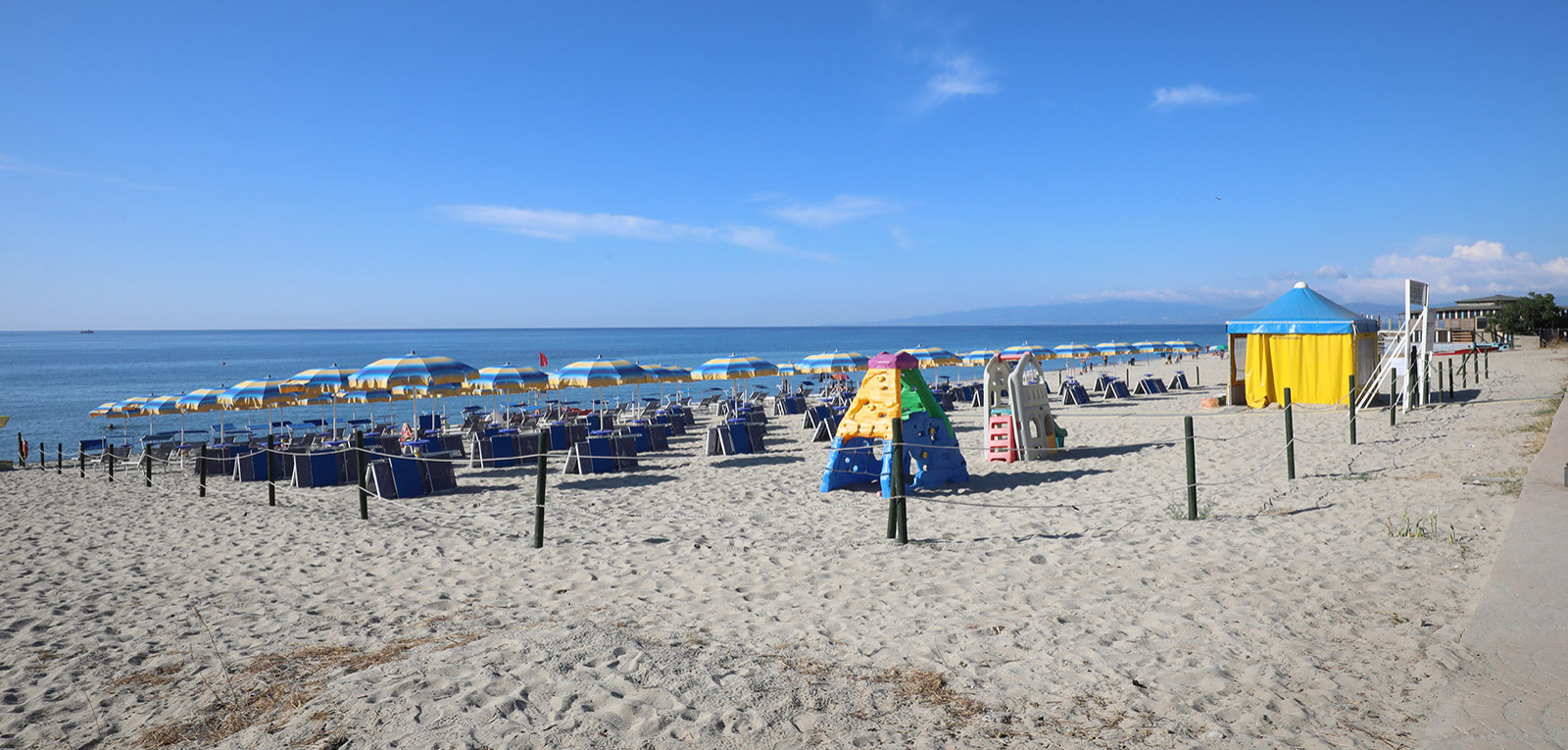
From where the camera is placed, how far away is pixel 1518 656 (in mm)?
3816

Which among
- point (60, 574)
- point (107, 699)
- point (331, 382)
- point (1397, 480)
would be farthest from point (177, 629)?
point (331, 382)

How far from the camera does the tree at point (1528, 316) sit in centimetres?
4141

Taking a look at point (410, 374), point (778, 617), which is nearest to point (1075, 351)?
point (410, 374)

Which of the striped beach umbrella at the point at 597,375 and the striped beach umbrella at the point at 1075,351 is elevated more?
the striped beach umbrella at the point at 597,375

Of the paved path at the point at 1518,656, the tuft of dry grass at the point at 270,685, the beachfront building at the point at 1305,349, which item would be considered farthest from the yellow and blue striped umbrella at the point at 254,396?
the beachfront building at the point at 1305,349

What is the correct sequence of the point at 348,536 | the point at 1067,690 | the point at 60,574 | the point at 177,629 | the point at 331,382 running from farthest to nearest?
the point at 331,382
the point at 348,536
the point at 60,574
the point at 177,629
the point at 1067,690

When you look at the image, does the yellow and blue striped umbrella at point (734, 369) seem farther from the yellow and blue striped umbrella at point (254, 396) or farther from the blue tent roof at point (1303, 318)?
the blue tent roof at point (1303, 318)

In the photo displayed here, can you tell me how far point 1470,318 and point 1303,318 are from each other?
140 ft

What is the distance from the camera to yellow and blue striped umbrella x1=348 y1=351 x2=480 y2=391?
14625mm

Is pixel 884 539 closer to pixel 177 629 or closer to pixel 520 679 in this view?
pixel 520 679

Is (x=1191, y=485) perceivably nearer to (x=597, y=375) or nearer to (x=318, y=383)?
(x=597, y=375)

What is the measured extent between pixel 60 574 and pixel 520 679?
5.57 m

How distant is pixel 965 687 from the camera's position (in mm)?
3775

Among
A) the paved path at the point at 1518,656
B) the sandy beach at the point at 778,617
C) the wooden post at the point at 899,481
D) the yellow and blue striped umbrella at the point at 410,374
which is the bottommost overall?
the sandy beach at the point at 778,617
